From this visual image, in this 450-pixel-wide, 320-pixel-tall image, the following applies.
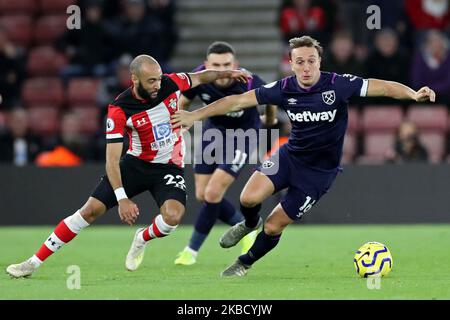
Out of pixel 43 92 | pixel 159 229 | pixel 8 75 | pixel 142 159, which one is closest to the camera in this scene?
pixel 159 229

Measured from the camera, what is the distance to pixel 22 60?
1902 cm

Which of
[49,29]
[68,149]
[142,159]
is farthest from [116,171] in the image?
[49,29]

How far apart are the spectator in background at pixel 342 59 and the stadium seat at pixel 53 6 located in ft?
17.8

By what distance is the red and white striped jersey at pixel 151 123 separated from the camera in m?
9.25

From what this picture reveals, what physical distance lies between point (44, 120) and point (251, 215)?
931cm

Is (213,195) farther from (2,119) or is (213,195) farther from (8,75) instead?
(8,75)

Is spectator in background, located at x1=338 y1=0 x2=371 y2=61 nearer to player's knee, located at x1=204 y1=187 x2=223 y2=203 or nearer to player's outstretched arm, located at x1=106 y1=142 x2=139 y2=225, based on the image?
player's knee, located at x1=204 y1=187 x2=223 y2=203

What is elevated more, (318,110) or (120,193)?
(318,110)

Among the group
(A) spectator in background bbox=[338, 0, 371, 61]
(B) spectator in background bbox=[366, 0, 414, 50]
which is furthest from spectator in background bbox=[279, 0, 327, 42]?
(B) spectator in background bbox=[366, 0, 414, 50]

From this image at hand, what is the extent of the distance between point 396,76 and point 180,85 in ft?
27.3

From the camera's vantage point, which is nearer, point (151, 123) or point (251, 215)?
point (151, 123)

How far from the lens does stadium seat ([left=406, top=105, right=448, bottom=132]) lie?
1736 cm

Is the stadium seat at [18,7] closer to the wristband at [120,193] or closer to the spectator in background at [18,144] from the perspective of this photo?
the spectator in background at [18,144]

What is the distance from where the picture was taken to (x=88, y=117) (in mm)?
18094
